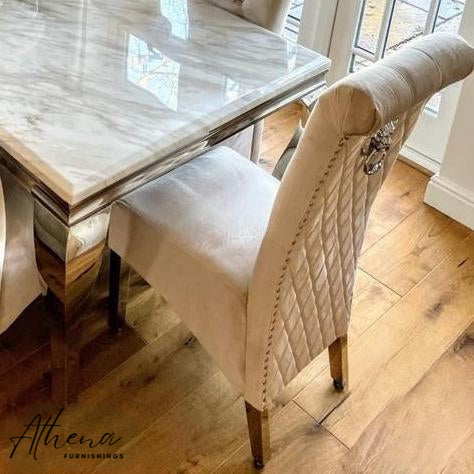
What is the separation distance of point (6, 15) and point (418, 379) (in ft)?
3.93

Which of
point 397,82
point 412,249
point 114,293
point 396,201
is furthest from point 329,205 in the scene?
point 396,201

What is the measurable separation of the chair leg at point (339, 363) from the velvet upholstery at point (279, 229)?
0.08m

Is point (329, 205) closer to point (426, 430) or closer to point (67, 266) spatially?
point (67, 266)

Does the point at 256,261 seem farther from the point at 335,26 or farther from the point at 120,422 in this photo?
the point at 335,26

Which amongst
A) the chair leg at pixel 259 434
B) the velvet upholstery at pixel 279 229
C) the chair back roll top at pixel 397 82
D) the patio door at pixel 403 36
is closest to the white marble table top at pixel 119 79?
the velvet upholstery at pixel 279 229

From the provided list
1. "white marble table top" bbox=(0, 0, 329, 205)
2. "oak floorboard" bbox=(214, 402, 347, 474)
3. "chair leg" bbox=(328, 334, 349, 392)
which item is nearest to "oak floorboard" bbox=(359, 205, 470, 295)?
"chair leg" bbox=(328, 334, 349, 392)

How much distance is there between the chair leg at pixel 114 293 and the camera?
179cm

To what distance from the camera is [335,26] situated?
260 centimetres

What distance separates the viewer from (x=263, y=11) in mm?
1778

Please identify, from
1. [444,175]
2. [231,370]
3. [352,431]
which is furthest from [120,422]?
[444,175]

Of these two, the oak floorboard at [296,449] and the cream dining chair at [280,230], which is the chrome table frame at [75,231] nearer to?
the cream dining chair at [280,230]

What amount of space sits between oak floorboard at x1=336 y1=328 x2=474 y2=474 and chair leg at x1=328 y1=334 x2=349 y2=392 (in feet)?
0.36

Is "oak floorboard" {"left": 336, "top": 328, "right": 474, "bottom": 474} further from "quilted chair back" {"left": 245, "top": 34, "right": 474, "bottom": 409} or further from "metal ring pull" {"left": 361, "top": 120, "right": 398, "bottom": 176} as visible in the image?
"metal ring pull" {"left": 361, "top": 120, "right": 398, "bottom": 176}

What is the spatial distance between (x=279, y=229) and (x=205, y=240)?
249 millimetres
